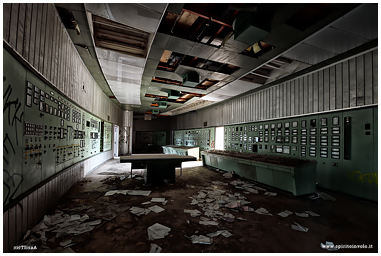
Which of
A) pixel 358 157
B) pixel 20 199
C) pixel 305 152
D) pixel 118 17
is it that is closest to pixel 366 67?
pixel 358 157

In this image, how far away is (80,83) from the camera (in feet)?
16.4

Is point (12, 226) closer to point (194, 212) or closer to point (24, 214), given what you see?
point (24, 214)

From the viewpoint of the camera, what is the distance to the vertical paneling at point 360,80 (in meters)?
4.06

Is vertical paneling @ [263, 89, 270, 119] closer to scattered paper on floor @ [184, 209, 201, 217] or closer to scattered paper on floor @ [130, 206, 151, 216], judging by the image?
scattered paper on floor @ [184, 209, 201, 217]

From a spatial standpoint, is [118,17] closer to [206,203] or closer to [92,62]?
[92,62]

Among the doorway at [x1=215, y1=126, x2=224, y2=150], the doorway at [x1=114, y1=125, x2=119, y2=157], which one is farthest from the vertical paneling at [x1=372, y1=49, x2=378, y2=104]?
the doorway at [x1=114, y1=125, x2=119, y2=157]

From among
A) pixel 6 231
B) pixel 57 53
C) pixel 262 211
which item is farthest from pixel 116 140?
pixel 262 211

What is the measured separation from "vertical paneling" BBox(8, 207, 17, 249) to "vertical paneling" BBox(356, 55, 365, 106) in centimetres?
684

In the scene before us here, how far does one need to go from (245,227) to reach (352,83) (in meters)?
4.43

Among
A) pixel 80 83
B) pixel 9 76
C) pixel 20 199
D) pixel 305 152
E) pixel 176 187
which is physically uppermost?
pixel 80 83

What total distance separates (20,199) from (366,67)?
7104mm

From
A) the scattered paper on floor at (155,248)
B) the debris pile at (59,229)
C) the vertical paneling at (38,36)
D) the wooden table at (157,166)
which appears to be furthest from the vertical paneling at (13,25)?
the wooden table at (157,166)

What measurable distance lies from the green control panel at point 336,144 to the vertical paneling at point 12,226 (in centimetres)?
668

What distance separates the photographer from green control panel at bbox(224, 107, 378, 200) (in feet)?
13.3
